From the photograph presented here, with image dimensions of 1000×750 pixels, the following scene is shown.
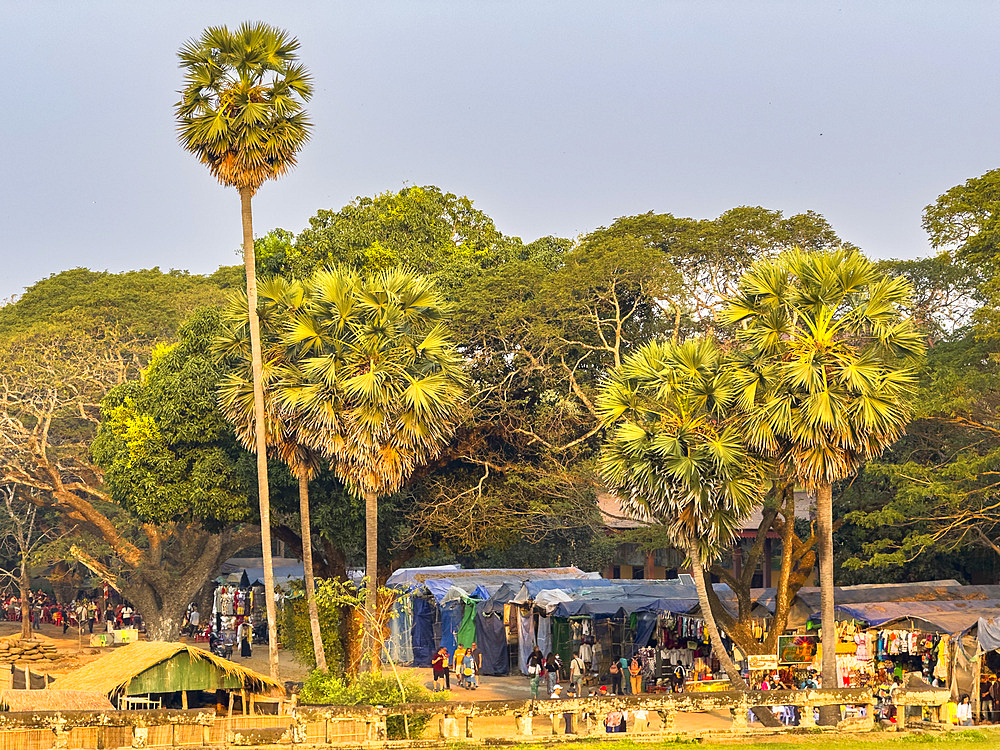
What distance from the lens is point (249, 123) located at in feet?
89.9

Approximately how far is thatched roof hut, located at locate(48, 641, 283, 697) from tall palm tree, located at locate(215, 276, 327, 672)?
4.34 meters

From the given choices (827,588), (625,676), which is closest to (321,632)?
(625,676)

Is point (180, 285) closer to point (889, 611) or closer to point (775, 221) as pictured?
point (775, 221)

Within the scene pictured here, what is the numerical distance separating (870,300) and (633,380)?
5.00 meters

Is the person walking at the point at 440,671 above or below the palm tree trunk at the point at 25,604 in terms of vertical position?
below

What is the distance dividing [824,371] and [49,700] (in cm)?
1539

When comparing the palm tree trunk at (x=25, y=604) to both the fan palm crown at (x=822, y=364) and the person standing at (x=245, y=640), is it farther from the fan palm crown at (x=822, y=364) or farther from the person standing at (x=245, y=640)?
the fan palm crown at (x=822, y=364)

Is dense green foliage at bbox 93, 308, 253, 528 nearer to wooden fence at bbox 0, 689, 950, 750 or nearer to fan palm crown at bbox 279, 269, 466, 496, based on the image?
fan palm crown at bbox 279, 269, 466, 496

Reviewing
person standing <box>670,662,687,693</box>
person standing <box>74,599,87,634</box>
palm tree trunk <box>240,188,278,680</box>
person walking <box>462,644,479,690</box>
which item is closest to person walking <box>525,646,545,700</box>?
person walking <box>462,644,479,690</box>

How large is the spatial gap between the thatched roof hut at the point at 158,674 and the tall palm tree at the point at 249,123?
10.9ft

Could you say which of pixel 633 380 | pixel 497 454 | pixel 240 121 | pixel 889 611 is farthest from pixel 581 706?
pixel 240 121

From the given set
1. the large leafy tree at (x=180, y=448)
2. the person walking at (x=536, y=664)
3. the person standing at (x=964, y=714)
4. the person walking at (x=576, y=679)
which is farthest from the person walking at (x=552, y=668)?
the person standing at (x=964, y=714)

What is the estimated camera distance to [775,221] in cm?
3169

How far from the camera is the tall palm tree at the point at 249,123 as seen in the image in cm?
2738
